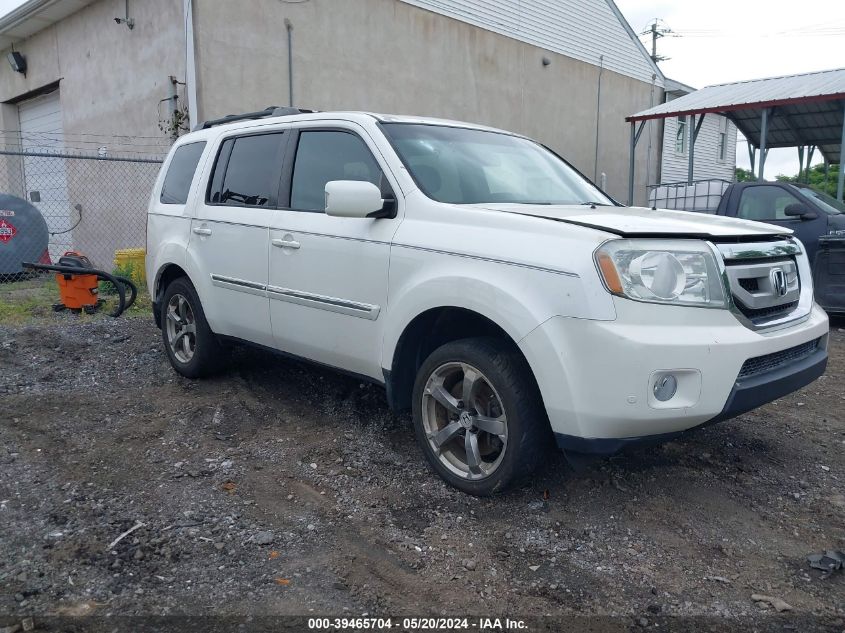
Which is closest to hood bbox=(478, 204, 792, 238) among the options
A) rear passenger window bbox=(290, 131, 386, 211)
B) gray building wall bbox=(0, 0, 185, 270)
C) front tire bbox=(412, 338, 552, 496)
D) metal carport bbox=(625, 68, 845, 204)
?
front tire bbox=(412, 338, 552, 496)

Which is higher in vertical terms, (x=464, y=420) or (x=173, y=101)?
(x=173, y=101)

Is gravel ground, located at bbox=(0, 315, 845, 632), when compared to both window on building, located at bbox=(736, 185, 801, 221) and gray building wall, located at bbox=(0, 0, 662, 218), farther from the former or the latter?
gray building wall, located at bbox=(0, 0, 662, 218)

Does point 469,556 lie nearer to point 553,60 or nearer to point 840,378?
point 840,378

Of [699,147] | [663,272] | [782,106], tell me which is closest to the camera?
[663,272]

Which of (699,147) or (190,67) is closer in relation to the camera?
(190,67)

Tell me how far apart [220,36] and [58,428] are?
295 inches

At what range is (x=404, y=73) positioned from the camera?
523 inches

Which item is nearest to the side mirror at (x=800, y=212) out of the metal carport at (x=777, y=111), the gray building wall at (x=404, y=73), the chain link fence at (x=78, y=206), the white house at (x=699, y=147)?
the metal carport at (x=777, y=111)

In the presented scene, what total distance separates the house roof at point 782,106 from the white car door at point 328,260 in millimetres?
12070

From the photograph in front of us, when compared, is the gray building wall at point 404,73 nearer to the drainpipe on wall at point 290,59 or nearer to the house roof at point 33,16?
the drainpipe on wall at point 290,59

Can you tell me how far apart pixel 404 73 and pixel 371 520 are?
11.4m

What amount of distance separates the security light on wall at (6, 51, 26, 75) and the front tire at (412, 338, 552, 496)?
1459 cm

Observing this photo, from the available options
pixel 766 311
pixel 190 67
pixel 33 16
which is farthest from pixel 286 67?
pixel 766 311

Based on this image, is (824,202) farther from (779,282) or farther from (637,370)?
(637,370)
